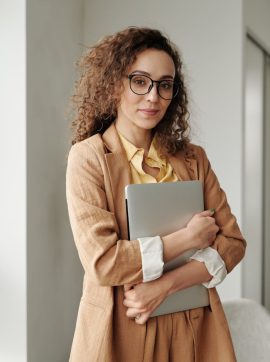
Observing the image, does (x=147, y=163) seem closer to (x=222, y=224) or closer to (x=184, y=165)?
(x=184, y=165)

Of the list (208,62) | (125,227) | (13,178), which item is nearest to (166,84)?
(125,227)

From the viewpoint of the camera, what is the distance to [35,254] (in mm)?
1829

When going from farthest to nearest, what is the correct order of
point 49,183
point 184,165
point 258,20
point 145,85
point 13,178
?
point 258,20, point 49,183, point 13,178, point 184,165, point 145,85

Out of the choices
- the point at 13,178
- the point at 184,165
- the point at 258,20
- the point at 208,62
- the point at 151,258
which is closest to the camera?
the point at 151,258

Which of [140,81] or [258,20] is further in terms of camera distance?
[258,20]

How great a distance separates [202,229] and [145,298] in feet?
0.71

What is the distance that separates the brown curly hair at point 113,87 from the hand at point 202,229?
0.22 m

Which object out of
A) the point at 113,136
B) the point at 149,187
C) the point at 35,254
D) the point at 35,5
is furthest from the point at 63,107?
the point at 149,187

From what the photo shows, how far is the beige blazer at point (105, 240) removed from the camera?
1.09 m

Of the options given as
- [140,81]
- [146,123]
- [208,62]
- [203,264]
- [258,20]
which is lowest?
[203,264]

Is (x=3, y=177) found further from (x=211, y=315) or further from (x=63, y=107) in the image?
(x=211, y=315)

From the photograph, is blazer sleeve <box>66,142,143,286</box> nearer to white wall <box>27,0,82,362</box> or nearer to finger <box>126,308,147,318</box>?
finger <box>126,308,147,318</box>

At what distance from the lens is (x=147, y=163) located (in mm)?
1282

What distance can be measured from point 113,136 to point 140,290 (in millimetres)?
402
